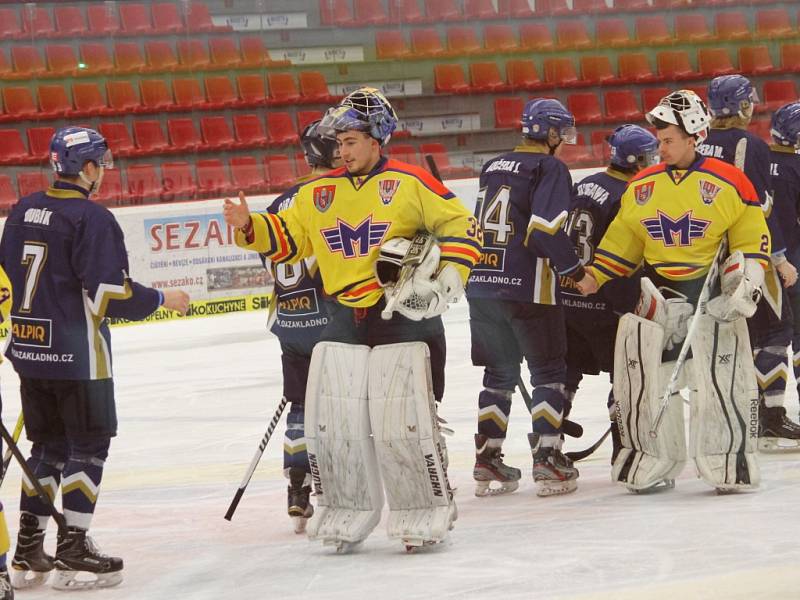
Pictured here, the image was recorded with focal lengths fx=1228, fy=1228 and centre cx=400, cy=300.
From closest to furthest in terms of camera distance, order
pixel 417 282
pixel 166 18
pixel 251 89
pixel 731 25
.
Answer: pixel 417 282 → pixel 166 18 → pixel 251 89 → pixel 731 25

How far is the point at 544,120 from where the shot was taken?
16.2ft

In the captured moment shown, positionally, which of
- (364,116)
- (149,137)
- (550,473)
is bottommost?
(550,473)

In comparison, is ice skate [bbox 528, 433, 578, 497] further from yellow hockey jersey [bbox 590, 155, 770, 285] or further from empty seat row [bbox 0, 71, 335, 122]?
empty seat row [bbox 0, 71, 335, 122]

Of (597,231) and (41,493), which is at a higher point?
(597,231)

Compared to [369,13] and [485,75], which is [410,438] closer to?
[369,13]

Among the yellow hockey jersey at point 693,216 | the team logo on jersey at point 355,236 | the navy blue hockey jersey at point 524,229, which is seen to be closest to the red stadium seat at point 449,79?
the navy blue hockey jersey at point 524,229

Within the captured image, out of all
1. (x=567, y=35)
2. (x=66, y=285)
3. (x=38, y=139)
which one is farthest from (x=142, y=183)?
(x=66, y=285)

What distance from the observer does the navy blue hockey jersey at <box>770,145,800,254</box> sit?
19.2ft

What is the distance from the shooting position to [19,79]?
1244 centimetres

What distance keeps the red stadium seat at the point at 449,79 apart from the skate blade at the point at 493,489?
31.3 feet

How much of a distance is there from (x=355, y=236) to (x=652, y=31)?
1171 centimetres

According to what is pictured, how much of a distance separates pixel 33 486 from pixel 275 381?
3.96 m

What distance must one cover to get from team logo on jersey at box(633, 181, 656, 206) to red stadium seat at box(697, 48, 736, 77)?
10.6 metres

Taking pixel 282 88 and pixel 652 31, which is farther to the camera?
pixel 652 31
